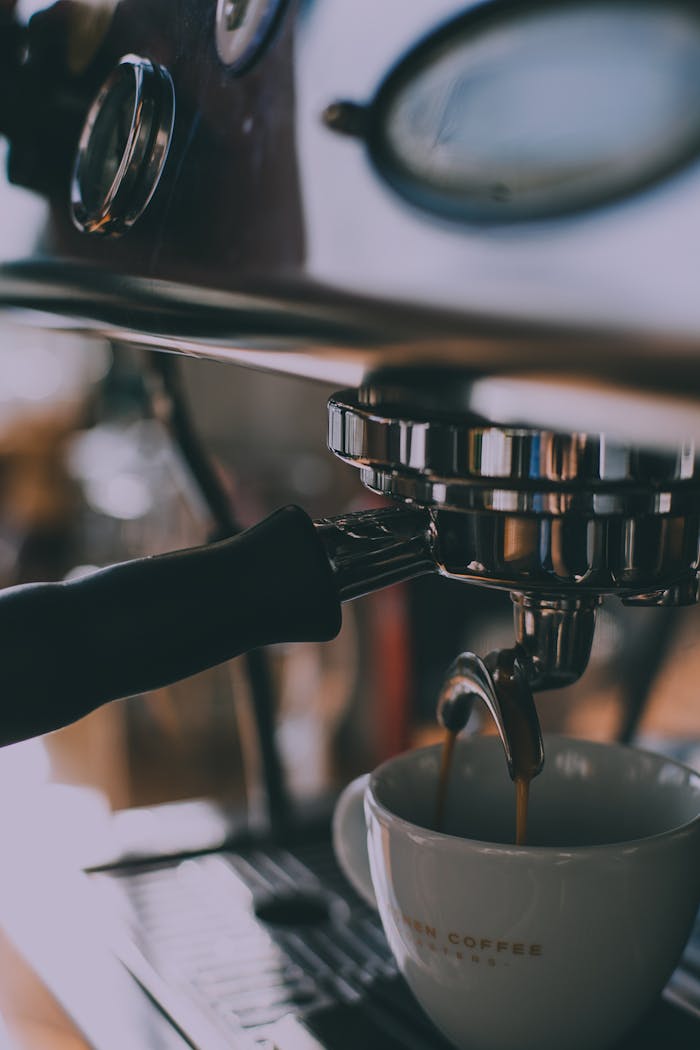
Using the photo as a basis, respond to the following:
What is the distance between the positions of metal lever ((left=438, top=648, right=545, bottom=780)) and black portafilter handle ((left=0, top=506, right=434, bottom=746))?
0.21 feet

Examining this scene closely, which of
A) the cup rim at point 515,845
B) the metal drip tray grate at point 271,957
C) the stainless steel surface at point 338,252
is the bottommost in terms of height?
the metal drip tray grate at point 271,957

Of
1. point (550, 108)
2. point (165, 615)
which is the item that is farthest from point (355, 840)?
point (550, 108)

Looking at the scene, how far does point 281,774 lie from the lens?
1.70 ft

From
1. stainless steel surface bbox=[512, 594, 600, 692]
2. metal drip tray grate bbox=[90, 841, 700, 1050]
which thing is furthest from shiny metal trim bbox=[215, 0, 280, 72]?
metal drip tray grate bbox=[90, 841, 700, 1050]

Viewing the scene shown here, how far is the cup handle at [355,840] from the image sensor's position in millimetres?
377

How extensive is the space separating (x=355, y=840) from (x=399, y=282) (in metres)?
0.24

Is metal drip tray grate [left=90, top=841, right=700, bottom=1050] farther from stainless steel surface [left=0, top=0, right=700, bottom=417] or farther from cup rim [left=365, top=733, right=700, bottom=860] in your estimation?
stainless steel surface [left=0, top=0, right=700, bottom=417]

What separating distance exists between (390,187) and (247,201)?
58 mm

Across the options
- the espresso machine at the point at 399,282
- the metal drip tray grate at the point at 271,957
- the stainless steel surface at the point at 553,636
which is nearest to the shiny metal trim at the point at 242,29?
the espresso machine at the point at 399,282

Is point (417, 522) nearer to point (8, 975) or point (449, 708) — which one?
point (449, 708)

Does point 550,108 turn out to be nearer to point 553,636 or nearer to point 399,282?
point 399,282

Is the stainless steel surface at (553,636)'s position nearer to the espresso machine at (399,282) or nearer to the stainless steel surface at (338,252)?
the espresso machine at (399,282)

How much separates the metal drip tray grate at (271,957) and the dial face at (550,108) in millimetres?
252

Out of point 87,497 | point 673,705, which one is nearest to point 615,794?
point 673,705
